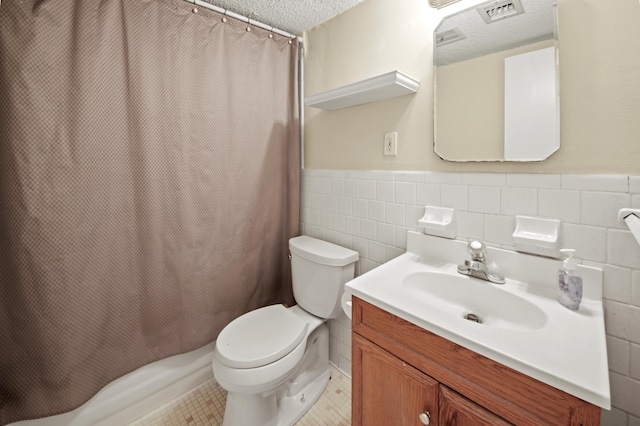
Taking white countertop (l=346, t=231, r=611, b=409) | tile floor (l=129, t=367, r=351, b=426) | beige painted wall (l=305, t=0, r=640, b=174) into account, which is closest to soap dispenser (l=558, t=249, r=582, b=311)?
white countertop (l=346, t=231, r=611, b=409)

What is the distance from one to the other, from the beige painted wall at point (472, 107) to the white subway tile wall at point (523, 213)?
11 centimetres

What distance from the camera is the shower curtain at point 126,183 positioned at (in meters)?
1.06

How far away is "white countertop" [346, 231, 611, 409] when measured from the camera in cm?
56

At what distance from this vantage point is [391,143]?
1.33 meters

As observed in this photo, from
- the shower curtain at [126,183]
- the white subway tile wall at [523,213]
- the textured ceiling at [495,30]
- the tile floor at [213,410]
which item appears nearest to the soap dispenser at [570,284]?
the white subway tile wall at [523,213]

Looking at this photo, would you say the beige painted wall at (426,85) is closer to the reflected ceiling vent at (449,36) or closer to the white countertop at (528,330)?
the reflected ceiling vent at (449,36)

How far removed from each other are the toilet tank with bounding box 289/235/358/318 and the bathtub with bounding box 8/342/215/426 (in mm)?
675

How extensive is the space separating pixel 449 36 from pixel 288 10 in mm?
882

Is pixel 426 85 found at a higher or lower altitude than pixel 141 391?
higher

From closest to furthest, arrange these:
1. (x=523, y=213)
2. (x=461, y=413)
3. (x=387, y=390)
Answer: (x=461, y=413) < (x=387, y=390) < (x=523, y=213)

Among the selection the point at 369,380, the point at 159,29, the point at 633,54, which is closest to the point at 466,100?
the point at 633,54

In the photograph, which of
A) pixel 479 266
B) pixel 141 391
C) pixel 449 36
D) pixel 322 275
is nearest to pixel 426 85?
pixel 449 36

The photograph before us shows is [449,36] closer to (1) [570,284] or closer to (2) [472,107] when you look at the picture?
(2) [472,107]

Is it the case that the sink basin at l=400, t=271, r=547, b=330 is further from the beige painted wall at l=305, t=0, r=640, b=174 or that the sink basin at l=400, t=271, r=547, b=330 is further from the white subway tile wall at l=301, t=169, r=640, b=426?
the beige painted wall at l=305, t=0, r=640, b=174
